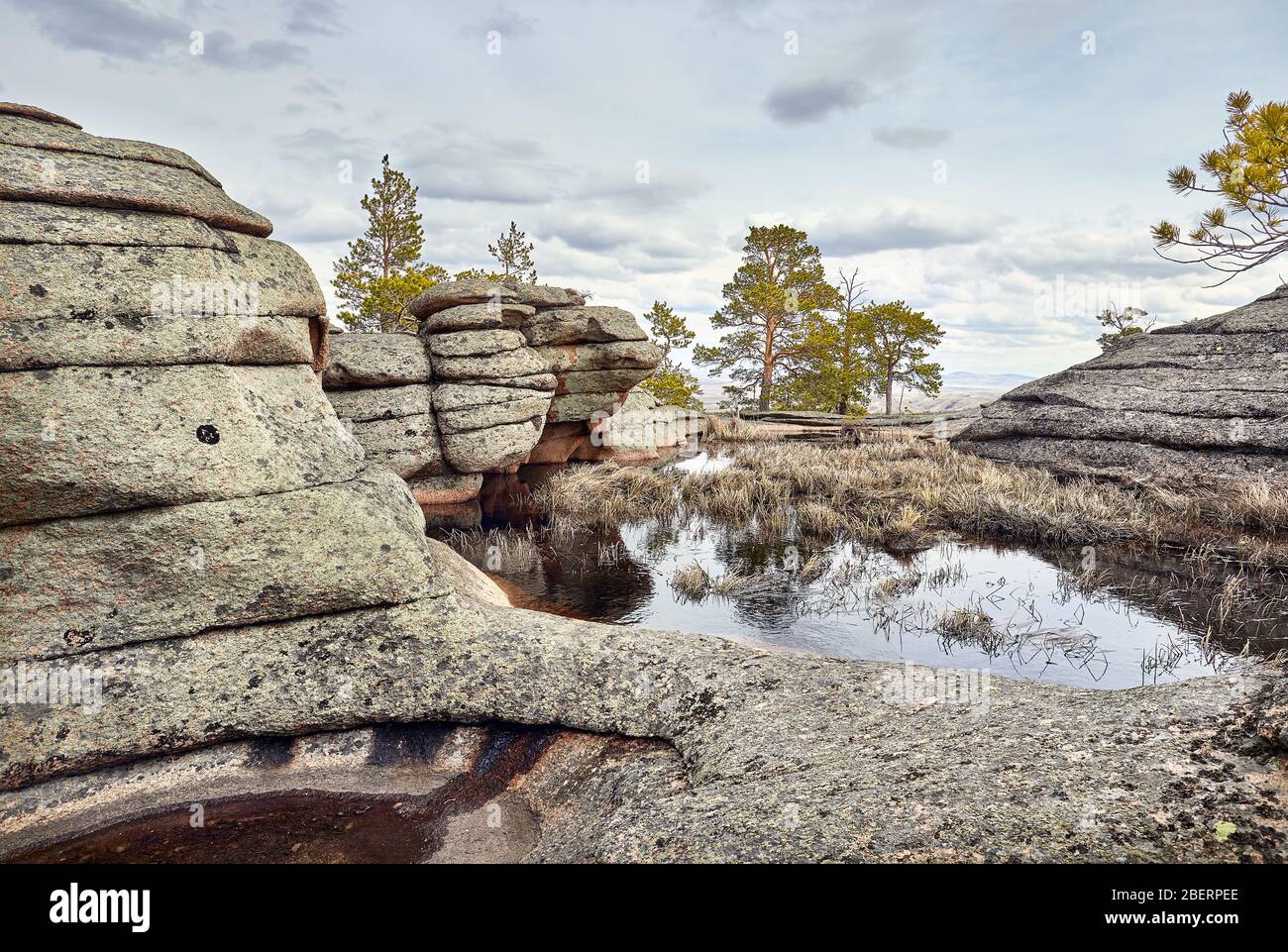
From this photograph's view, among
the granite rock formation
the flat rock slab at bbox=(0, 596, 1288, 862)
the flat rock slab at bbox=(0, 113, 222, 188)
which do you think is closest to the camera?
the flat rock slab at bbox=(0, 596, 1288, 862)

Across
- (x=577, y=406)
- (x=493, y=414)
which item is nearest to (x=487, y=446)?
(x=493, y=414)

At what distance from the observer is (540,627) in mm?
7227

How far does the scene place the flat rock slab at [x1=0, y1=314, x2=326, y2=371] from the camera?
633cm

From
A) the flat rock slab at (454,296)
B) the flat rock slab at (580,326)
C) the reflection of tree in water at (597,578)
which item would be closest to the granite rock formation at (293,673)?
the reflection of tree in water at (597,578)

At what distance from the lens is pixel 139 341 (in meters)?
6.80

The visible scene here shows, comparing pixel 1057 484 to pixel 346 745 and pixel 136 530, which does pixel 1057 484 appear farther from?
pixel 136 530

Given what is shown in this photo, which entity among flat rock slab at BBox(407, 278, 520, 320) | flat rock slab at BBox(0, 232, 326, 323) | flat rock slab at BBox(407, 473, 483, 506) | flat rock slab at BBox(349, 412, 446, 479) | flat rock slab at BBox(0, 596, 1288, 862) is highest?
flat rock slab at BBox(407, 278, 520, 320)

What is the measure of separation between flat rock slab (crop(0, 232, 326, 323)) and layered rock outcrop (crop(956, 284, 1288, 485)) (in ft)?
65.3

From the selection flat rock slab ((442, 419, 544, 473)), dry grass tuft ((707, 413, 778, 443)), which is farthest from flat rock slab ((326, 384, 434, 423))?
dry grass tuft ((707, 413, 778, 443))

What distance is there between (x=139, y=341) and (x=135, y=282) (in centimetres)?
62

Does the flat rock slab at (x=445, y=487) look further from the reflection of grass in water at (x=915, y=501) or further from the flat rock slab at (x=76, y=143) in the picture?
the flat rock slab at (x=76, y=143)

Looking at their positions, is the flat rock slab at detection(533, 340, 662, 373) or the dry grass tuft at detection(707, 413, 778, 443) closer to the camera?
the flat rock slab at detection(533, 340, 662, 373)

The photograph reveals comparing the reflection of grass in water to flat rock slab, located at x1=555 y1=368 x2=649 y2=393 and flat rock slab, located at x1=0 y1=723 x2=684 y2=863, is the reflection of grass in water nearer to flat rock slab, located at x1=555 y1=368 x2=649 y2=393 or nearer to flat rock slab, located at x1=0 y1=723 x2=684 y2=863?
flat rock slab, located at x1=555 y1=368 x2=649 y2=393

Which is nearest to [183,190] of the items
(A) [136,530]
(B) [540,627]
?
(A) [136,530]
